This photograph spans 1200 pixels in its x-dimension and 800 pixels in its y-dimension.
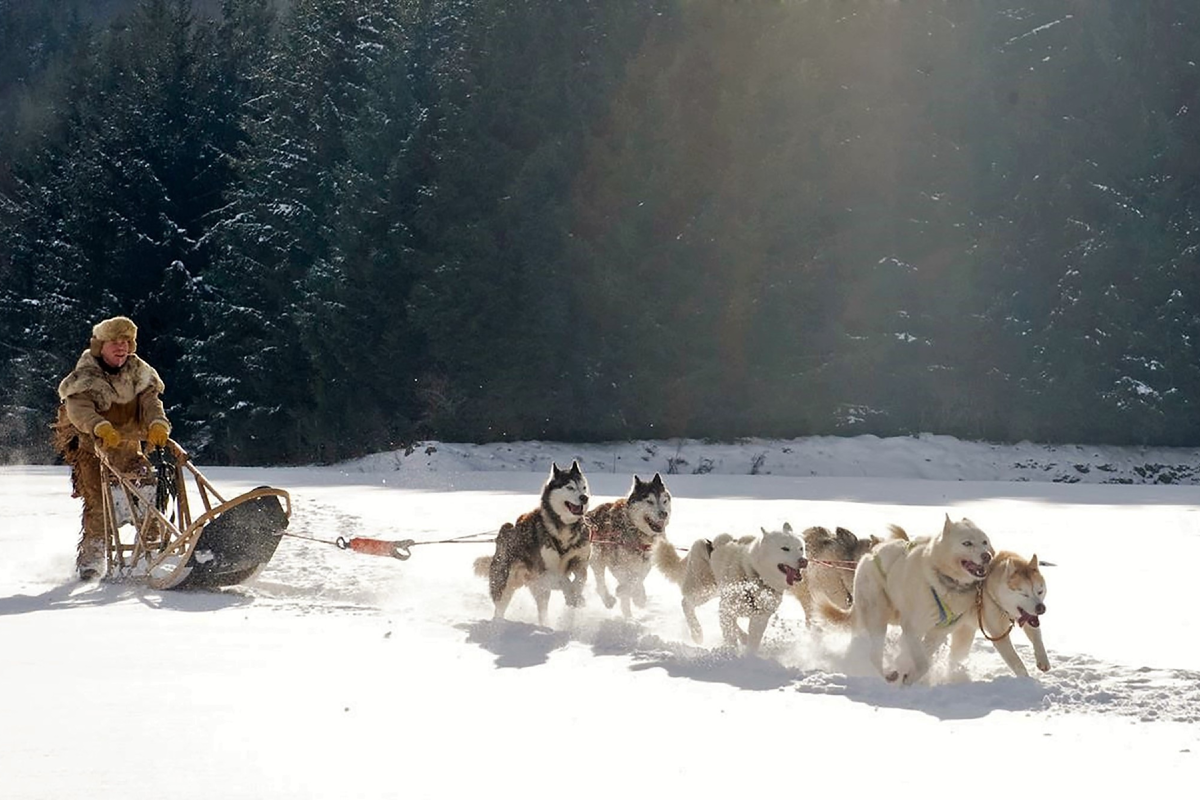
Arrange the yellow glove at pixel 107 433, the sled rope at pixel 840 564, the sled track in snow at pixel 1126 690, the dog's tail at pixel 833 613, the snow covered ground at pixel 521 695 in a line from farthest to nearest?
the yellow glove at pixel 107 433
the sled rope at pixel 840 564
the dog's tail at pixel 833 613
the sled track in snow at pixel 1126 690
the snow covered ground at pixel 521 695

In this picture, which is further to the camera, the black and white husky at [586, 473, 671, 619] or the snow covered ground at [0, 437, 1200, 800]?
the black and white husky at [586, 473, 671, 619]

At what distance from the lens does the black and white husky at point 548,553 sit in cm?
854

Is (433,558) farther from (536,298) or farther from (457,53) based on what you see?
(457,53)

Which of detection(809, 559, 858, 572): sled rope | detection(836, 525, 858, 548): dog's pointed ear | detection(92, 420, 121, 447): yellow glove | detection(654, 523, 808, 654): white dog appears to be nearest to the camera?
detection(654, 523, 808, 654): white dog

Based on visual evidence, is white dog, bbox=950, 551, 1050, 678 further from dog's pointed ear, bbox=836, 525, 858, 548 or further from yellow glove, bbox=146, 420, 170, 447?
yellow glove, bbox=146, 420, 170, 447

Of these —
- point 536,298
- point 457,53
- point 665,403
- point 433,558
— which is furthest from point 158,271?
point 433,558

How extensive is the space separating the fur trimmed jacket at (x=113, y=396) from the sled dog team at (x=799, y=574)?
9.23ft

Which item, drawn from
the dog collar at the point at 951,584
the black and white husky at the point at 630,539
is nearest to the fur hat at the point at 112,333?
the black and white husky at the point at 630,539

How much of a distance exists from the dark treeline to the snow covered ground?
1265 centimetres

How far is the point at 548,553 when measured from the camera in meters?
8.53

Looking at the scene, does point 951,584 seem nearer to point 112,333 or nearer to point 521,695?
point 521,695

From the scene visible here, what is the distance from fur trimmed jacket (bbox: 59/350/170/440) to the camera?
9.68m

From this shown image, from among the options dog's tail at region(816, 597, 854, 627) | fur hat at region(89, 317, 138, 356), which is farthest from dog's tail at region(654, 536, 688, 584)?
fur hat at region(89, 317, 138, 356)

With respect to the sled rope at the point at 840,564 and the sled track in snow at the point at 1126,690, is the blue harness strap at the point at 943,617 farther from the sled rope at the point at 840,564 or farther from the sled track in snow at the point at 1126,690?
the sled rope at the point at 840,564
